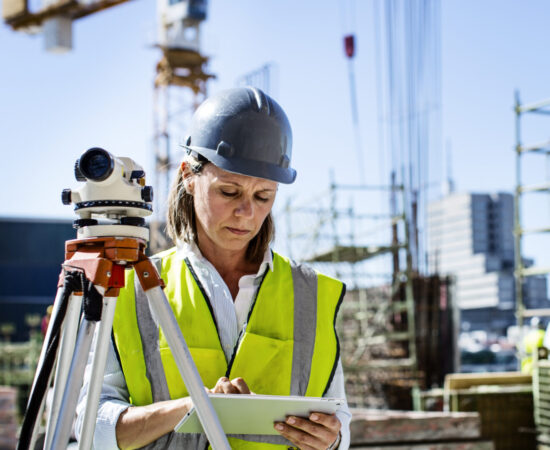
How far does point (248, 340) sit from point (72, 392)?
53 cm

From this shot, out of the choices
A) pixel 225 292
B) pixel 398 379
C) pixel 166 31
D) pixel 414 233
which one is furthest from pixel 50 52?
pixel 225 292

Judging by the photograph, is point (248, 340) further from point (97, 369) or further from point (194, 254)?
point (97, 369)

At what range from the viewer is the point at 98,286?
140cm

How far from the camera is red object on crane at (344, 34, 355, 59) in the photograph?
14.0 metres

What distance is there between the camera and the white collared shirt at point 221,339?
1.63 metres

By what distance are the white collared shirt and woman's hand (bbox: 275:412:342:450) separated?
7.6 inches

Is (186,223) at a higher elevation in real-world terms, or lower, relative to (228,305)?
higher

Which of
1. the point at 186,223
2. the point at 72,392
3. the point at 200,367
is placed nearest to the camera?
the point at 72,392

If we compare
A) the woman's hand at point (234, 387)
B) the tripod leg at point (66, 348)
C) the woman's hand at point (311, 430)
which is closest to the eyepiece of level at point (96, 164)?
the tripod leg at point (66, 348)

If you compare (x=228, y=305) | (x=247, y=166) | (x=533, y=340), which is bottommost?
(x=533, y=340)

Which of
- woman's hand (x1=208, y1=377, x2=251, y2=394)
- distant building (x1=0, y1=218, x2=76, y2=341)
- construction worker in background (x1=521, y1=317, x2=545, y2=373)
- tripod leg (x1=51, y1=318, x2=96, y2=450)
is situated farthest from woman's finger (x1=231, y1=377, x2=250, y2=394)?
distant building (x1=0, y1=218, x2=76, y2=341)

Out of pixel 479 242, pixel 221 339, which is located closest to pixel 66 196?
pixel 221 339

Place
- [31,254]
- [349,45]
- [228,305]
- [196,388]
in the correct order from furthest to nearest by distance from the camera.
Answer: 1. [31,254]
2. [349,45]
3. [228,305]
4. [196,388]

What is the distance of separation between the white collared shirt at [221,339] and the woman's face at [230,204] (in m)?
0.09
